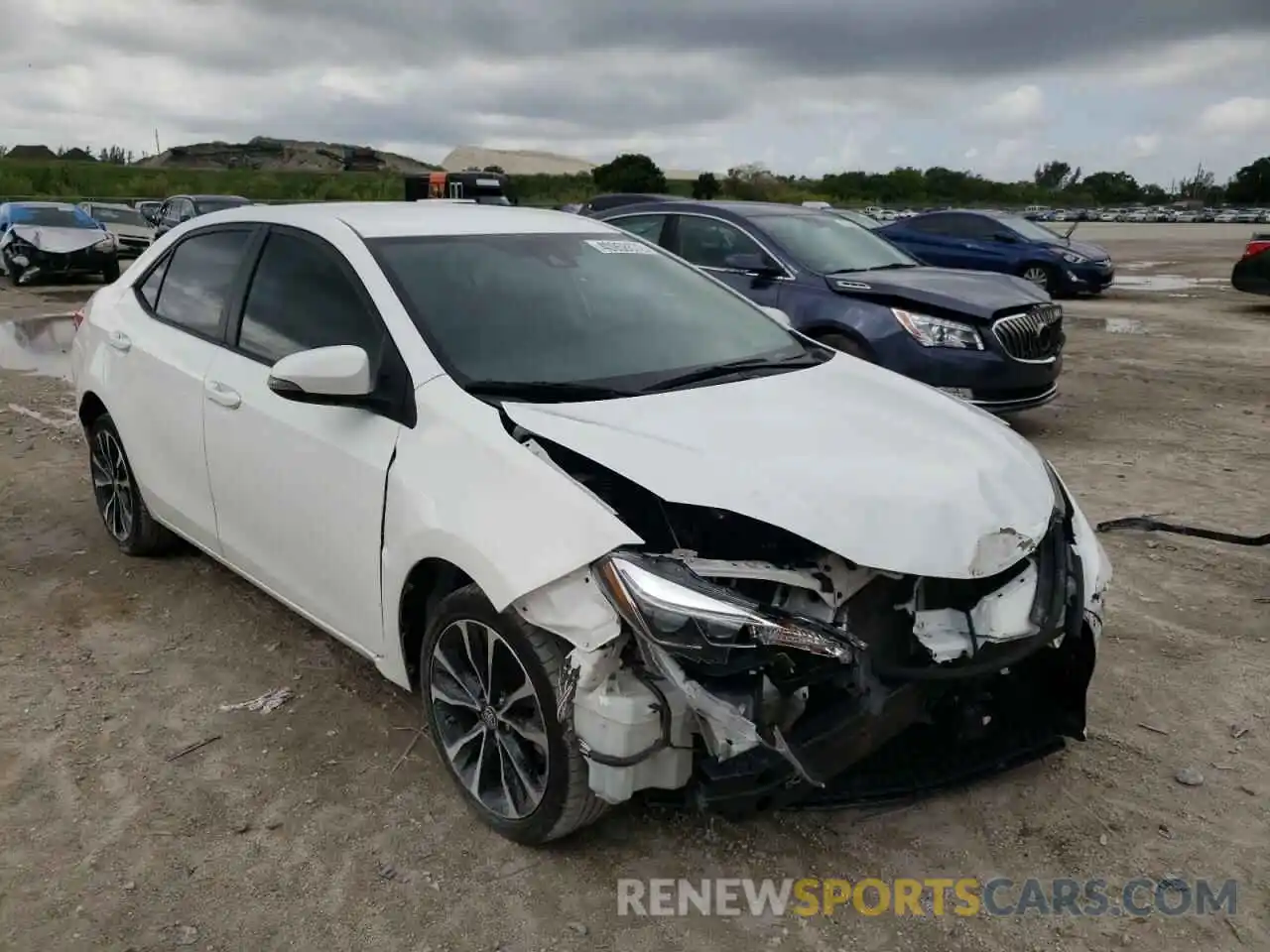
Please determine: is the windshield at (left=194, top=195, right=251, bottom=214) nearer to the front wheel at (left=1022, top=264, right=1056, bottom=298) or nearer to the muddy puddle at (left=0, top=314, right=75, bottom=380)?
the muddy puddle at (left=0, top=314, right=75, bottom=380)

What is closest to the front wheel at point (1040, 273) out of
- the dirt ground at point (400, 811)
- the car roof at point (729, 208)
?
the car roof at point (729, 208)

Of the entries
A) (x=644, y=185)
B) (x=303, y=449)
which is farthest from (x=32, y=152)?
(x=303, y=449)

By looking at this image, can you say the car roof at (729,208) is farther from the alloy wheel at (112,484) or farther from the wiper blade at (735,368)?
the alloy wheel at (112,484)

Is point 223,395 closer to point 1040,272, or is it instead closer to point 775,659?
point 775,659

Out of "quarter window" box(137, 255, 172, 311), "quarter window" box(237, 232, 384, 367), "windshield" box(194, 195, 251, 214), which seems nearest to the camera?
"quarter window" box(237, 232, 384, 367)

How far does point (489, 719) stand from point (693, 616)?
832 millimetres

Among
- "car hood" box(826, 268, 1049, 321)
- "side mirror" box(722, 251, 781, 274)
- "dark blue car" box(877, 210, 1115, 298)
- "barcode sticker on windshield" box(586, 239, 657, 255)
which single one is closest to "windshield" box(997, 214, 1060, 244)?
"dark blue car" box(877, 210, 1115, 298)

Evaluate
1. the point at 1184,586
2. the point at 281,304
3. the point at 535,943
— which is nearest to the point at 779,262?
the point at 1184,586

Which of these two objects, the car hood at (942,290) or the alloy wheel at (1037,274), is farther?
the alloy wheel at (1037,274)

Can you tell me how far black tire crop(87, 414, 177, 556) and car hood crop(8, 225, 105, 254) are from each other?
14852 millimetres

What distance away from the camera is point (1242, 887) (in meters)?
2.73

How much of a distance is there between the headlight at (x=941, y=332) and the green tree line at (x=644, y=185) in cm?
3470

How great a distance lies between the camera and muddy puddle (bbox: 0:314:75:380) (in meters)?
10.0

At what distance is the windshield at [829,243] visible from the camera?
7758 mm
